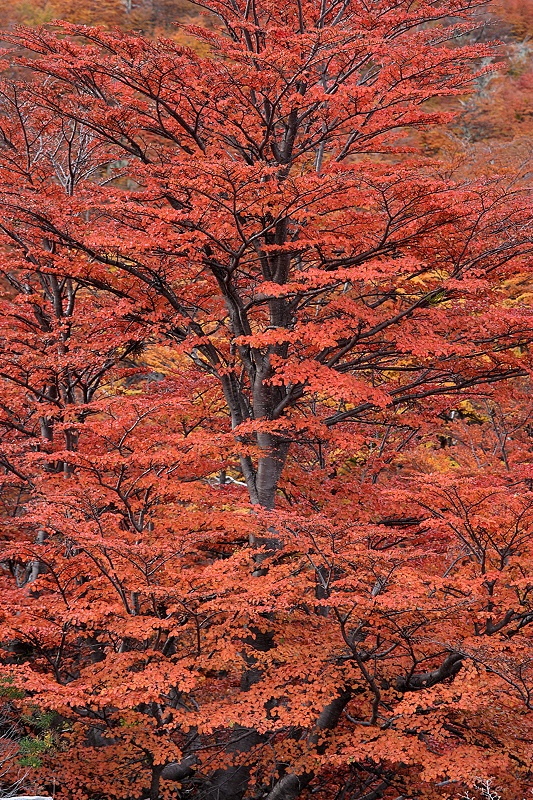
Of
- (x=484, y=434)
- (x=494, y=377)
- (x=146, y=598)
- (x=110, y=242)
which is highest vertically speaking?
(x=110, y=242)

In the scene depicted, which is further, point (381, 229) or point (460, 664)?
point (381, 229)

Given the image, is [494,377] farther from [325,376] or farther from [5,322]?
[5,322]

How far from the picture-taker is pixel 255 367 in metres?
9.16

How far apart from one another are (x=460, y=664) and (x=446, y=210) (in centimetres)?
509

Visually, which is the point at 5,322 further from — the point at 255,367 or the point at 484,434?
the point at 484,434

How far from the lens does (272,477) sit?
8.79 metres

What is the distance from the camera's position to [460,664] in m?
6.74

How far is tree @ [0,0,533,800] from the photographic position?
244 inches

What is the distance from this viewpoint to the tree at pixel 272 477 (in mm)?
6207

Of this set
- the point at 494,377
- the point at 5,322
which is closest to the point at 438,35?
the point at 494,377

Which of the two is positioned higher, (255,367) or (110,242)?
(110,242)

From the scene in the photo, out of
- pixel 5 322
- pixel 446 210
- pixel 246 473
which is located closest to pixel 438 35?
pixel 446 210

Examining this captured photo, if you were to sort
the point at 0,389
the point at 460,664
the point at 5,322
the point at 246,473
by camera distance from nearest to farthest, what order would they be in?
the point at 460,664 < the point at 246,473 < the point at 0,389 < the point at 5,322

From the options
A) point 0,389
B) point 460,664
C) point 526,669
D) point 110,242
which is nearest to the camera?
point 526,669
